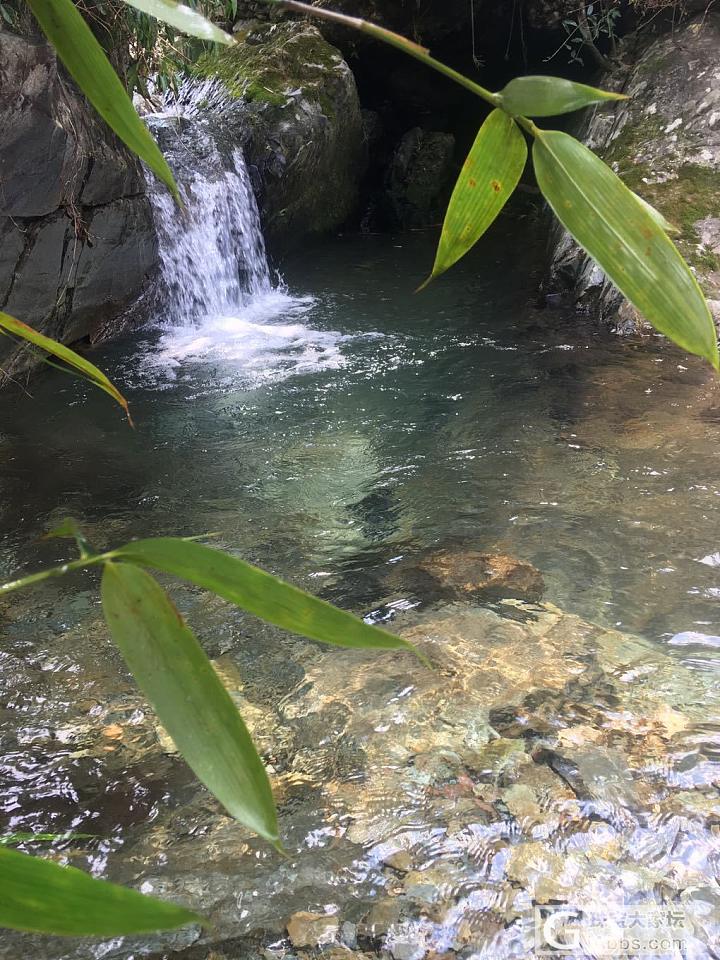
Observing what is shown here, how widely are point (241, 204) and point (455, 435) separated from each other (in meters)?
4.04

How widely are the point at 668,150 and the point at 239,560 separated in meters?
6.24

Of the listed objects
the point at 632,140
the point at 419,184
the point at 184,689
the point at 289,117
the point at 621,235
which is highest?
the point at 289,117

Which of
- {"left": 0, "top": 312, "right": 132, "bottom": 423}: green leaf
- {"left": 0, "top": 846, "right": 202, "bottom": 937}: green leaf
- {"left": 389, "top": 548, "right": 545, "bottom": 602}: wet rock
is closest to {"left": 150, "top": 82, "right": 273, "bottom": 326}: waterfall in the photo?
{"left": 389, "top": 548, "right": 545, "bottom": 602}: wet rock

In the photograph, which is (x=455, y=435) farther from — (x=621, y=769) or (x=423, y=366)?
(x=621, y=769)

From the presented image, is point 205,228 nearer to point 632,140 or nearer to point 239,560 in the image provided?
point 632,140

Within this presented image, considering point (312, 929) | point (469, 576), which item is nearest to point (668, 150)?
point (469, 576)

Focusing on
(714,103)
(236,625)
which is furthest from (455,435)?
(714,103)

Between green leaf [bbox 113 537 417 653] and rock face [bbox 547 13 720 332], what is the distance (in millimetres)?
4846

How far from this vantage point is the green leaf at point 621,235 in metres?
0.48

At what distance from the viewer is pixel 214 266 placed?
6457 mm

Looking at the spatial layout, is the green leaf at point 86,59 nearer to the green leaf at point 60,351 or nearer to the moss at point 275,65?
the green leaf at point 60,351

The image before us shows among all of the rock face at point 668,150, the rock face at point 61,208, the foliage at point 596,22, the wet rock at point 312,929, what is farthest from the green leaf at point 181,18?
the foliage at point 596,22

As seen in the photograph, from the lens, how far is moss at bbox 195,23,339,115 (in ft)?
23.5

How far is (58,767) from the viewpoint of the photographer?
180 cm
